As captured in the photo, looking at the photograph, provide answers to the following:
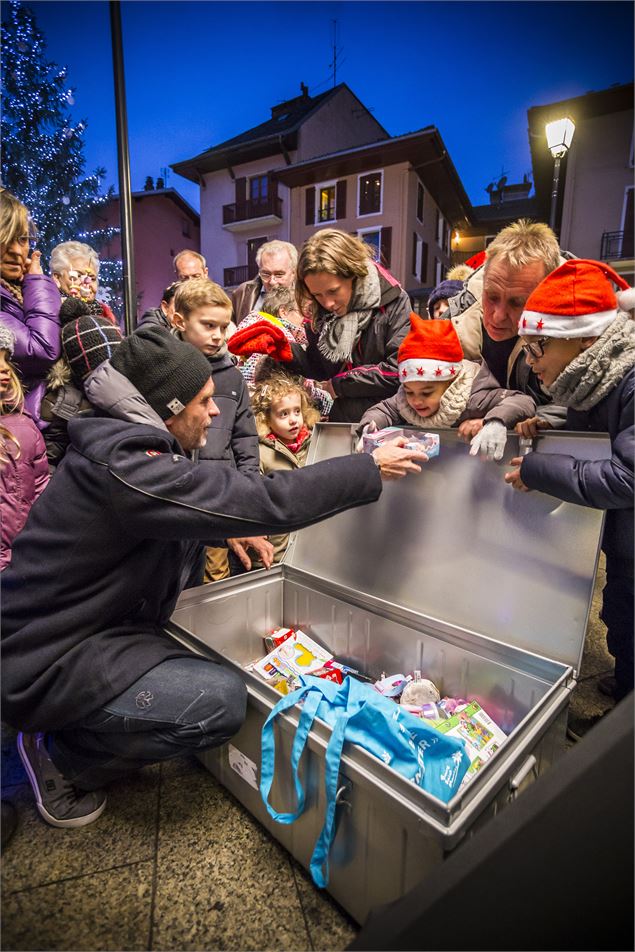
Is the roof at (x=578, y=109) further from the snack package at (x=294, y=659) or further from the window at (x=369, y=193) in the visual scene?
the snack package at (x=294, y=659)

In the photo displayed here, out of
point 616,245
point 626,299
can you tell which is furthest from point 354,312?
point 616,245

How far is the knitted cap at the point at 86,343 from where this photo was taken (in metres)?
2.04

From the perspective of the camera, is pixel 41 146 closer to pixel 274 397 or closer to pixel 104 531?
pixel 274 397

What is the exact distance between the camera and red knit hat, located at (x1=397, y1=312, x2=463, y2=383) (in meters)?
1.61

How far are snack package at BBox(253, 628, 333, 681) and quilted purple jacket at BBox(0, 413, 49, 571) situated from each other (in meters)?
1.06

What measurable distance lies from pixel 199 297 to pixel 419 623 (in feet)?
5.27

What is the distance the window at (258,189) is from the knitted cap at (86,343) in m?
12.8

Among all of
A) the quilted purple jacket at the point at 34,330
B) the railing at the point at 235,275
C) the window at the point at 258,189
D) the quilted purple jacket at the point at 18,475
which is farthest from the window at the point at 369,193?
the quilted purple jacket at the point at 18,475

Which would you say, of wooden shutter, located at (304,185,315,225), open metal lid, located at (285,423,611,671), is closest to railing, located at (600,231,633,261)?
wooden shutter, located at (304,185,315,225)

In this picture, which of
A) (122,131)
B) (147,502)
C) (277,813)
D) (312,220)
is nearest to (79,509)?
(147,502)

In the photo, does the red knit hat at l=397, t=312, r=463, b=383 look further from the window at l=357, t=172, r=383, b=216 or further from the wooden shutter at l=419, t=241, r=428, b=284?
the wooden shutter at l=419, t=241, r=428, b=284

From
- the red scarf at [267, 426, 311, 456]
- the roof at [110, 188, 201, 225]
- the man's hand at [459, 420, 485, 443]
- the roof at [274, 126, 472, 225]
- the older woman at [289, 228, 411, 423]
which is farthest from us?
the roof at [110, 188, 201, 225]

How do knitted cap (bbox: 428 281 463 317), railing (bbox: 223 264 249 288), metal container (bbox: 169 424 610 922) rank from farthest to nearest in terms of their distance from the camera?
railing (bbox: 223 264 249 288) < knitted cap (bbox: 428 281 463 317) < metal container (bbox: 169 424 610 922)

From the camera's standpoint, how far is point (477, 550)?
1537 millimetres
